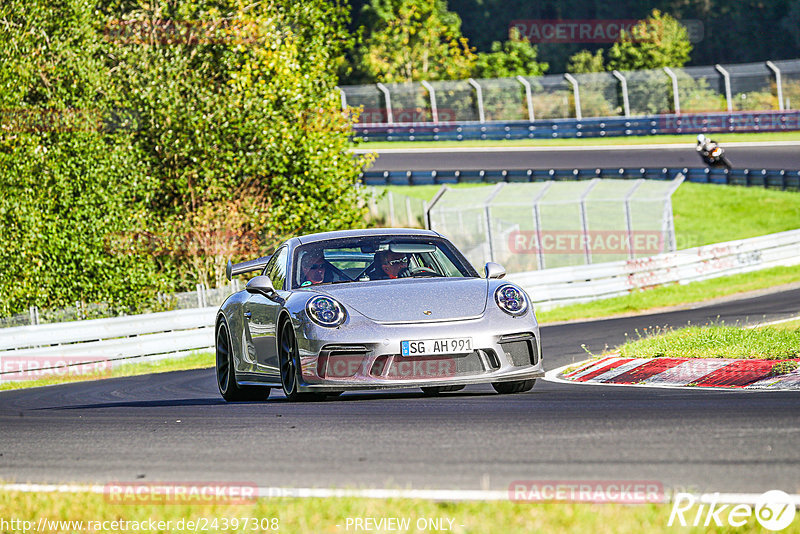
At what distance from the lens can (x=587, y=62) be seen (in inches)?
3068

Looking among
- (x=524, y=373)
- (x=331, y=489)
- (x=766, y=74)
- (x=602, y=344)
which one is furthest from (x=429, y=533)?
(x=766, y=74)

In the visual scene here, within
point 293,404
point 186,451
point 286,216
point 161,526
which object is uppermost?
point 161,526

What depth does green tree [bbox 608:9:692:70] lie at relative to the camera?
6956 centimetres

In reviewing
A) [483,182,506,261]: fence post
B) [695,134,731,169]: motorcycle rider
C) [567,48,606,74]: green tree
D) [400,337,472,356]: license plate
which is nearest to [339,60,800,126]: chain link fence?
[695,134,731,169]: motorcycle rider

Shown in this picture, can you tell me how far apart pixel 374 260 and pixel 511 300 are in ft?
4.40

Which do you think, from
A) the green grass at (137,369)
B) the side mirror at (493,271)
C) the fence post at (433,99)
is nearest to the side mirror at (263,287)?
the side mirror at (493,271)

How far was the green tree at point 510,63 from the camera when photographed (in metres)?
68.4

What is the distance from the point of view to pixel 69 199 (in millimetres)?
24188

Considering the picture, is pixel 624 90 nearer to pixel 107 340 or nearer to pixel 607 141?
pixel 607 141

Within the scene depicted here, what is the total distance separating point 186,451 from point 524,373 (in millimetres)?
3039

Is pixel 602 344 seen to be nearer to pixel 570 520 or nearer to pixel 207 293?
pixel 207 293

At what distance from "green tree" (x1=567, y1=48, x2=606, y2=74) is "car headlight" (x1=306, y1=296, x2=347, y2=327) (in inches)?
2762

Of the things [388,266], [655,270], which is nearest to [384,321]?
[388,266]

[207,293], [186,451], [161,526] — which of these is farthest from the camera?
[207,293]
